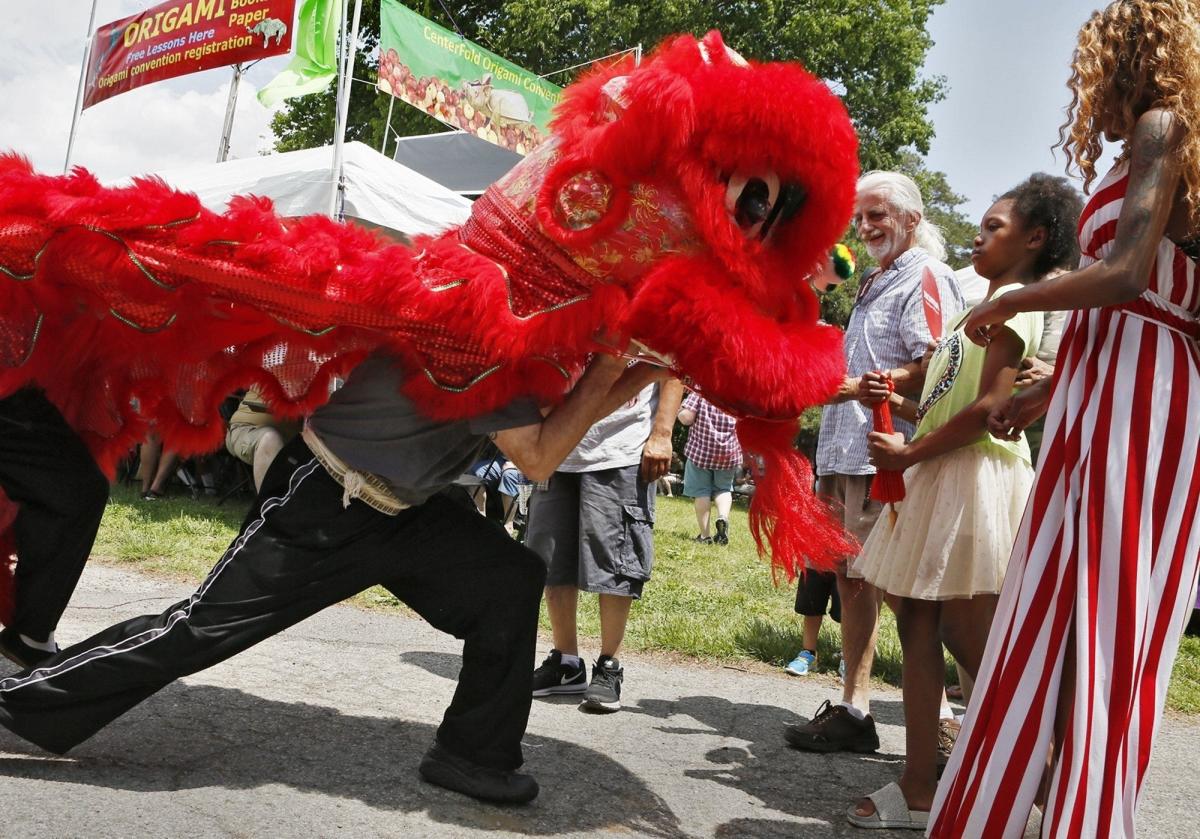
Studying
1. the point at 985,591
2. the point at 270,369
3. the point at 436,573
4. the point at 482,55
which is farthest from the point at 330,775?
the point at 482,55

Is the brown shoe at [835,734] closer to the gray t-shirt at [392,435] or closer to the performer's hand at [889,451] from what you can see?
the performer's hand at [889,451]

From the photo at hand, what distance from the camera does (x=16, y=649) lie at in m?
3.29

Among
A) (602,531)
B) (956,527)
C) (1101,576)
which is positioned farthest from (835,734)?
(1101,576)

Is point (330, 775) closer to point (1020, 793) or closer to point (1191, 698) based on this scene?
point (1020, 793)

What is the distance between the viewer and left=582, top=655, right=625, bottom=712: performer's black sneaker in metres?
4.07

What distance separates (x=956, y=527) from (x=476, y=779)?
155cm

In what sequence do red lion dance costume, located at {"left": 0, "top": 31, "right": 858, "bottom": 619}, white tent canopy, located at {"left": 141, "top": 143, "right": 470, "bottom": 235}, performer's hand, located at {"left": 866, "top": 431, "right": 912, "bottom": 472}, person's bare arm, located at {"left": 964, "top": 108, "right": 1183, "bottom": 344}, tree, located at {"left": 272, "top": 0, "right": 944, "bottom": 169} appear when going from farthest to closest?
tree, located at {"left": 272, "top": 0, "right": 944, "bottom": 169}
white tent canopy, located at {"left": 141, "top": 143, "right": 470, "bottom": 235}
performer's hand, located at {"left": 866, "top": 431, "right": 912, "bottom": 472}
red lion dance costume, located at {"left": 0, "top": 31, "right": 858, "bottom": 619}
person's bare arm, located at {"left": 964, "top": 108, "right": 1183, "bottom": 344}

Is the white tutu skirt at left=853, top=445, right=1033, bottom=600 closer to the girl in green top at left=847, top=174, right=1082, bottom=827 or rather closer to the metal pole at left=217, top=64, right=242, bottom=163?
the girl in green top at left=847, top=174, right=1082, bottom=827

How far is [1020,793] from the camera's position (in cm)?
229

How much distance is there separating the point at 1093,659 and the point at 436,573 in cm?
169

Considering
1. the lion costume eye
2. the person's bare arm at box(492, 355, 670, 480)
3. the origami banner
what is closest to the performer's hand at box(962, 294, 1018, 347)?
the lion costume eye

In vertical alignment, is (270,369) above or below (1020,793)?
above

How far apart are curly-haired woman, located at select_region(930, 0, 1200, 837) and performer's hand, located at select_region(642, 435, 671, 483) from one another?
1.91 metres

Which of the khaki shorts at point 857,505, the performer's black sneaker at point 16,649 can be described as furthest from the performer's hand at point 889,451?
the performer's black sneaker at point 16,649
